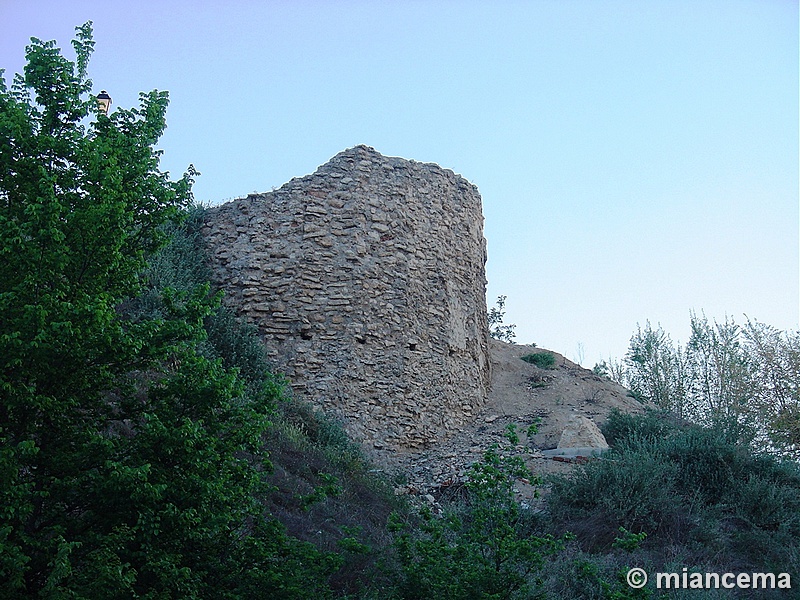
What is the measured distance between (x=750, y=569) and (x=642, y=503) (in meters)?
1.22

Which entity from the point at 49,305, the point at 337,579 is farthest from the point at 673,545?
the point at 49,305

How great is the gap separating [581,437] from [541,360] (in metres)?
5.88

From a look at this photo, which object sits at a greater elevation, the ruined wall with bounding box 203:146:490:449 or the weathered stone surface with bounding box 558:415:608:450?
the ruined wall with bounding box 203:146:490:449

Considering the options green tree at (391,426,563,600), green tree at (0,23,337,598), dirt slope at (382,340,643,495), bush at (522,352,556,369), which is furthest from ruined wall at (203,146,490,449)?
green tree at (0,23,337,598)

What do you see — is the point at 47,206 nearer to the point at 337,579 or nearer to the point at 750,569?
the point at 337,579

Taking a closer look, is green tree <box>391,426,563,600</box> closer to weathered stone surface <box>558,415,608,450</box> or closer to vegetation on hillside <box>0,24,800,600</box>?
vegetation on hillside <box>0,24,800,600</box>

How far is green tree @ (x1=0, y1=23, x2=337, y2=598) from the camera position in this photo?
12.9 feet

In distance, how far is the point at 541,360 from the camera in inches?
679

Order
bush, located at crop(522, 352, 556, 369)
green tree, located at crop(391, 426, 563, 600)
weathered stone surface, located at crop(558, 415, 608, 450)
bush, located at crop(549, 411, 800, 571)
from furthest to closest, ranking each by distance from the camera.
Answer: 1. bush, located at crop(522, 352, 556, 369)
2. weathered stone surface, located at crop(558, 415, 608, 450)
3. bush, located at crop(549, 411, 800, 571)
4. green tree, located at crop(391, 426, 563, 600)

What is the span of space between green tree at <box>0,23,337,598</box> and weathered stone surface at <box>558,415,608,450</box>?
7.26 meters

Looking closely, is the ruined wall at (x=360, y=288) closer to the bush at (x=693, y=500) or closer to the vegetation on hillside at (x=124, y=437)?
the bush at (x=693, y=500)

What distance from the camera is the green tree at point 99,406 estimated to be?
392 cm

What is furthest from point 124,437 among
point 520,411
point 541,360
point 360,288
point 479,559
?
point 541,360

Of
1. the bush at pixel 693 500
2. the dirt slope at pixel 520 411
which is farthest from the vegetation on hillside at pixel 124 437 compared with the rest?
the dirt slope at pixel 520 411
